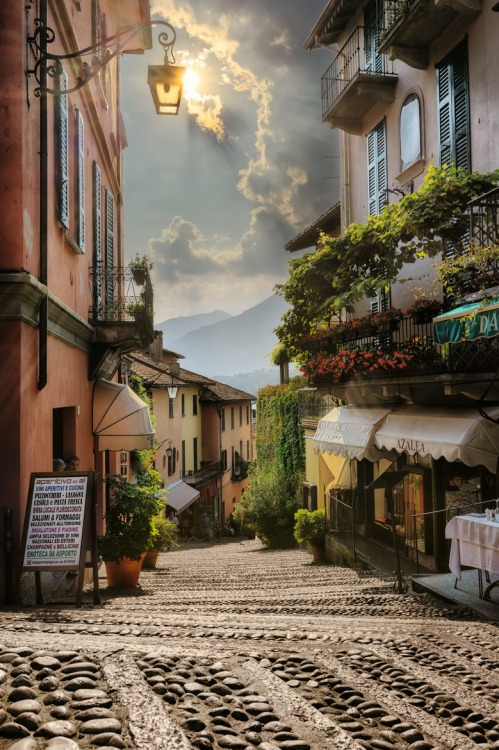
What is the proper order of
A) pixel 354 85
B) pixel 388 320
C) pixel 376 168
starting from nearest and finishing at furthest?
pixel 388 320, pixel 354 85, pixel 376 168

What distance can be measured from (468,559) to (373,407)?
6.96 meters

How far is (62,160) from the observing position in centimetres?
927

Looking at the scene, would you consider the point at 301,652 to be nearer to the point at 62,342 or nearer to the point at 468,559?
the point at 468,559

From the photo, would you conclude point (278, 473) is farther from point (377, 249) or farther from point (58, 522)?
point (58, 522)

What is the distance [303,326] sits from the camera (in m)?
16.4

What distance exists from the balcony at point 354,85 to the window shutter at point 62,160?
8661 millimetres

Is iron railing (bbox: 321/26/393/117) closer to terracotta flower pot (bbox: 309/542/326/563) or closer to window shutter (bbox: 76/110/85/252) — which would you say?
window shutter (bbox: 76/110/85/252)

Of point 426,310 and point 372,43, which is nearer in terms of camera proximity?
point 426,310

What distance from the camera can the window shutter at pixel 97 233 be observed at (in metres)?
12.7

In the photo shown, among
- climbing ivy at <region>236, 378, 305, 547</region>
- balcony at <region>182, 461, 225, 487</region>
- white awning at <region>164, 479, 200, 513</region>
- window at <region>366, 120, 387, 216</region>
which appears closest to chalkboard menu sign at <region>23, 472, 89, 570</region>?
window at <region>366, 120, 387, 216</region>

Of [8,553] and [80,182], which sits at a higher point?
[80,182]

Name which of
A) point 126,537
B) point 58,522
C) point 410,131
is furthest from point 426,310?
point 58,522

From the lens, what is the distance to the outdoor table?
802 cm

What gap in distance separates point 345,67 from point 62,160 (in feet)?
38.9
